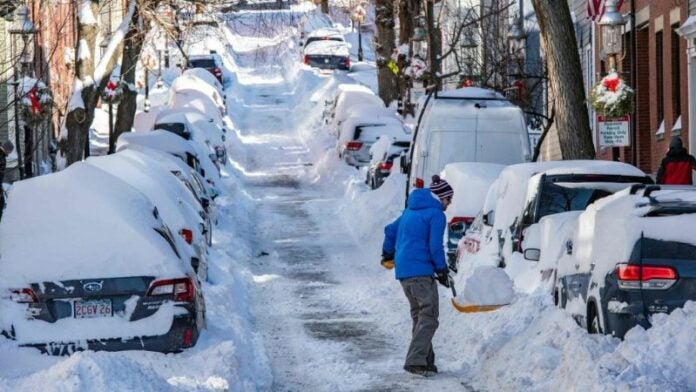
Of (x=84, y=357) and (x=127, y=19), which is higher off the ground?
(x=127, y=19)

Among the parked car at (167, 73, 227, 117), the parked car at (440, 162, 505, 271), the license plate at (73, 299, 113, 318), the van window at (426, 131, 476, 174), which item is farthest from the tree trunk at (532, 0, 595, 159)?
the parked car at (167, 73, 227, 117)

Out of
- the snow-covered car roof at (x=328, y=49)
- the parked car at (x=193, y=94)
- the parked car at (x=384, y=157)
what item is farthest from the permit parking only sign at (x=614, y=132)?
the snow-covered car roof at (x=328, y=49)

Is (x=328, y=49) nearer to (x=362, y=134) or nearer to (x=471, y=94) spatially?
(x=362, y=134)

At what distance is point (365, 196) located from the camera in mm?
32531

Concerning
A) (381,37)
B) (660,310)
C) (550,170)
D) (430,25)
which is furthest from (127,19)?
(381,37)

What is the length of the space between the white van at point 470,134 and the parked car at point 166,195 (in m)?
4.71

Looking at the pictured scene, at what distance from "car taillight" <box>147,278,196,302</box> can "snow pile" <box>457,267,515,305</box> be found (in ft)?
A: 12.4

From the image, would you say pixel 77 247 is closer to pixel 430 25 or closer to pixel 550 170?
pixel 550 170

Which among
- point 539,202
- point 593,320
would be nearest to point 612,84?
point 539,202

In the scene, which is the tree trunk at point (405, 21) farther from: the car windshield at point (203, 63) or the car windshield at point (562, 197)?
the car windshield at point (562, 197)

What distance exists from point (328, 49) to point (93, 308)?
69.4m

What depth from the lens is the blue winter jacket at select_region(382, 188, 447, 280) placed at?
1338 cm

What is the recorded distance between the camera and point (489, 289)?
48.8ft

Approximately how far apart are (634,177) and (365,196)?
56.9 feet
